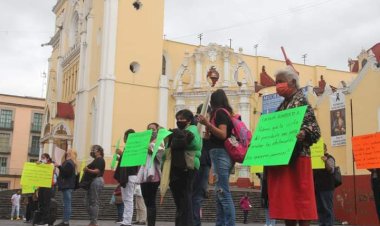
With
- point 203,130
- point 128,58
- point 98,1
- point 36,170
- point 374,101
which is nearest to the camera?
point 203,130

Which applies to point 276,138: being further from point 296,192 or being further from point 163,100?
point 163,100

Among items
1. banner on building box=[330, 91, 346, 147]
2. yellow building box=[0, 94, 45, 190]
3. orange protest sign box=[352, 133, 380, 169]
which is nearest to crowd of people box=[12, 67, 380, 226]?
orange protest sign box=[352, 133, 380, 169]

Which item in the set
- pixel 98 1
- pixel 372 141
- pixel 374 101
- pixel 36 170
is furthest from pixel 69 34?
pixel 372 141

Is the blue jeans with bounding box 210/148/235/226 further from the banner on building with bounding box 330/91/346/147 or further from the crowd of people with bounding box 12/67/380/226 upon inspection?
the banner on building with bounding box 330/91/346/147

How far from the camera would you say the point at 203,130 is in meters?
8.55

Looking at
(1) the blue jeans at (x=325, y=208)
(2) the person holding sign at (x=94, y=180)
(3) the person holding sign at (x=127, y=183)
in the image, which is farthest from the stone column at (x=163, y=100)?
(1) the blue jeans at (x=325, y=208)

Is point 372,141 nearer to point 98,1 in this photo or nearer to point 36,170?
point 36,170

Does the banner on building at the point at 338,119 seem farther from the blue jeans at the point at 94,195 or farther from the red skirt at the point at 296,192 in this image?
the red skirt at the point at 296,192

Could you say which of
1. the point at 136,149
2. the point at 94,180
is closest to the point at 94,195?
the point at 94,180

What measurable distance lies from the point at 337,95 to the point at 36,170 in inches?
578

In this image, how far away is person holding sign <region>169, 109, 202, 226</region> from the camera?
7.17 metres

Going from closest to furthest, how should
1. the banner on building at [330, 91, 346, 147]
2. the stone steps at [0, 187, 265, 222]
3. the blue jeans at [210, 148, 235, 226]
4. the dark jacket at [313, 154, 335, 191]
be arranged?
the blue jeans at [210, 148, 235, 226] → the dark jacket at [313, 154, 335, 191] → the stone steps at [0, 187, 265, 222] → the banner on building at [330, 91, 346, 147]

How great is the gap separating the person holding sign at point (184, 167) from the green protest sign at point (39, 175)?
18.1 feet

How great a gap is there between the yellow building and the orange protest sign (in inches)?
2194
